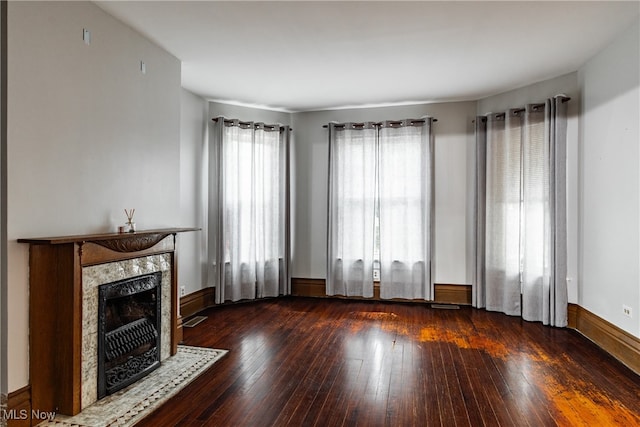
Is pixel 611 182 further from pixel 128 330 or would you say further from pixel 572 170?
pixel 128 330

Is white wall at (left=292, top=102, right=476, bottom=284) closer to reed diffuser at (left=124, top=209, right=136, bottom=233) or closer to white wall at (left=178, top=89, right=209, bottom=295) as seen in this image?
white wall at (left=178, top=89, right=209, bottom=295)

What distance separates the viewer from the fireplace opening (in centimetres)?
262

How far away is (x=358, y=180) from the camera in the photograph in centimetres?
554

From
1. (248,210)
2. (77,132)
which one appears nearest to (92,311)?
(77,132)

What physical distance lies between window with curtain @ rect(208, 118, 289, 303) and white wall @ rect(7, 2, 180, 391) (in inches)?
61.4

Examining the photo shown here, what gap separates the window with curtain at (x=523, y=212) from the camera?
13.8 feet

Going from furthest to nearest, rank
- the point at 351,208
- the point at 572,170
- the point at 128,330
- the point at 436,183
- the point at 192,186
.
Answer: the point at 351,208
the point at 436,183
the point at 192,186
the point at 572,170
the point at 128,330

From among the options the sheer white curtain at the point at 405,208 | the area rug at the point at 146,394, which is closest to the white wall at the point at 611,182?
the sheer white curtain at the point at 405,208

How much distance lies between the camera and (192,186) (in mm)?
4863

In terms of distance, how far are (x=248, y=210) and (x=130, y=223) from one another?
2.43m

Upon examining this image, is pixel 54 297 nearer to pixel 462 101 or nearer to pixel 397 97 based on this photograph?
pixel 397 97

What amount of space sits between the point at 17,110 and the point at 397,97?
4.12m

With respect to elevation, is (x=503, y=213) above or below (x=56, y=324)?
above

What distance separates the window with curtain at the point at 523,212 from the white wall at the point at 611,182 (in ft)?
0.78
